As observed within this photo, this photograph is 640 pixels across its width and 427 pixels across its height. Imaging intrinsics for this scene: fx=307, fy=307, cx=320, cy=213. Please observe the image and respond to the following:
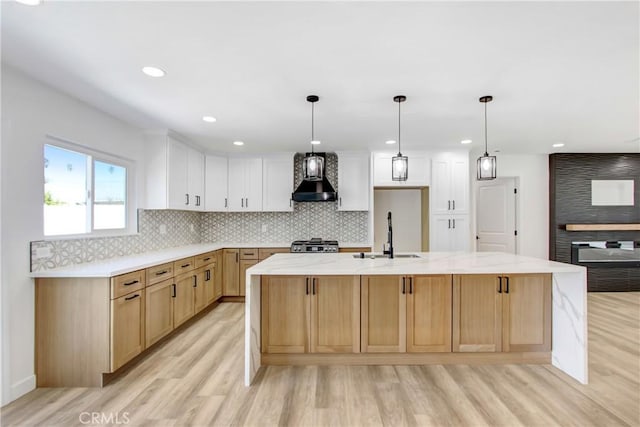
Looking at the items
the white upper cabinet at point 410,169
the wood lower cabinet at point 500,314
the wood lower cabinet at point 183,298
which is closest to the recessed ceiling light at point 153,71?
the wood lower cabinet at point 183,298

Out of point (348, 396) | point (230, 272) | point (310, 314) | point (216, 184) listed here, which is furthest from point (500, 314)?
point (216, 184)

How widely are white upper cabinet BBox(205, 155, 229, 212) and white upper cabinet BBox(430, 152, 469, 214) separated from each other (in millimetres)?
3333

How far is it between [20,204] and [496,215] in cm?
635

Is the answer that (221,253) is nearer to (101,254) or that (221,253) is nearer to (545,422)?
(101,254)

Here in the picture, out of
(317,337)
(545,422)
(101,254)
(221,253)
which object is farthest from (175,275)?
(545,422)

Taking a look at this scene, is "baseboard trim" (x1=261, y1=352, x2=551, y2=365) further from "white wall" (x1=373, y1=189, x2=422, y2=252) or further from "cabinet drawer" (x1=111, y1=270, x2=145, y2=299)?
"white wall" (x1=373, y1=189, x2=422, y2=252)

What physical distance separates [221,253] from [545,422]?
13.7 ft

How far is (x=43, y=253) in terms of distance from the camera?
2428 mm

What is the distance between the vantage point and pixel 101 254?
120 inches

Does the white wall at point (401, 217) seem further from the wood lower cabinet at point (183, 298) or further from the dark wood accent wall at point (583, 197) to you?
the wood lower cabinet at point (183, 298)

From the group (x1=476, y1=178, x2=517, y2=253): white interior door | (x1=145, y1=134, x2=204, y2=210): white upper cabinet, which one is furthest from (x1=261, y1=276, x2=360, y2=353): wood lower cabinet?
(x1=476, y1=178, x2=517, y2=253): white interior door

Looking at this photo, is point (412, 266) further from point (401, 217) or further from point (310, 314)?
point (401, 217)

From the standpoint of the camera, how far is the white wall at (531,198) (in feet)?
17.7

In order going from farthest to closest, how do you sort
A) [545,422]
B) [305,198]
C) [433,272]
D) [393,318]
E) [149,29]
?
[305,198] < [393,318] < [433,272] < [545,422] < [149,29]
